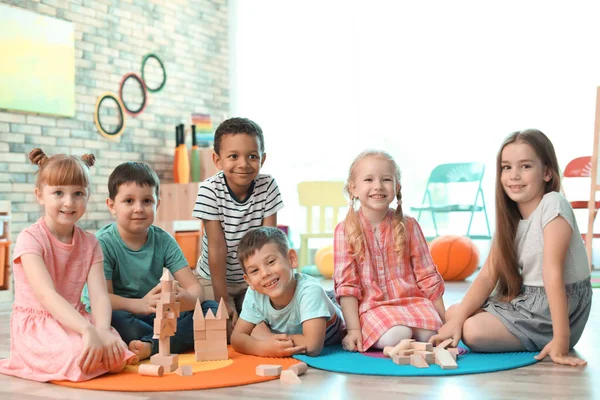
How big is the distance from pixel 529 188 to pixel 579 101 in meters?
3.57

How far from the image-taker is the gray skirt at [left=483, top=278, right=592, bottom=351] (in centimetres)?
214

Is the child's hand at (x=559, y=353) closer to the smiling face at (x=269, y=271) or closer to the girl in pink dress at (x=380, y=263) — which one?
the girl in pink dress at (x=380, y=263)

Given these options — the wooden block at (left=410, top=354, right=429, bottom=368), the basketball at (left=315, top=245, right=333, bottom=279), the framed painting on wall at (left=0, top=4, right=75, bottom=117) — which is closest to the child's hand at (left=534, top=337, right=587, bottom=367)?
the wooden block at (left=410, top=354, right=429, bottom=368)

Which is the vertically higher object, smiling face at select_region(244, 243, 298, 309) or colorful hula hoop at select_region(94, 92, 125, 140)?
colorful hula hoop at select_region(94, 92, 125, 140)

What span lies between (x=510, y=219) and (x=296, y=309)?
2.44 feet

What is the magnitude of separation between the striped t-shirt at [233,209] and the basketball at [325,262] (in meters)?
2.49

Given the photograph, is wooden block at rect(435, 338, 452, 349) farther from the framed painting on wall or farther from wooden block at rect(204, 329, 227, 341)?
the framed painting on wall

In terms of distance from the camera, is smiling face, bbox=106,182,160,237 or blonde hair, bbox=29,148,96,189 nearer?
blonde hair, bbox=29,148,96,189

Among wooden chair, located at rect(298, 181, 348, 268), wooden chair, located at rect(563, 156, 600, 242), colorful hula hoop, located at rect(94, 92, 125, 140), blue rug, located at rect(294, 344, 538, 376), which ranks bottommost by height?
blue rug, located at rect(294, 344, 538, 376)

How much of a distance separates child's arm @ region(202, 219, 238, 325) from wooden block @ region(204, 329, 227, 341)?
0.47 metres

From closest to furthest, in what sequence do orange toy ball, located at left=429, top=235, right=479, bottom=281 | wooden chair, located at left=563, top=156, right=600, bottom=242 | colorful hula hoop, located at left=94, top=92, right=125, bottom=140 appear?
orange toy ball, located at left=429, top=235, right=479, bottom=281, wooden chair, located at left=563, top=156, right=600, bottom=242, colorful hula hoop, located at left=94, top=92, right=125, bottom=140

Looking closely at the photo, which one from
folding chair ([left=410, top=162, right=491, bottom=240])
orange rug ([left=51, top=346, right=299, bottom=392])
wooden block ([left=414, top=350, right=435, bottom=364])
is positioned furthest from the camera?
folding chair ([left=410, top=162, right=491, bottom=240])

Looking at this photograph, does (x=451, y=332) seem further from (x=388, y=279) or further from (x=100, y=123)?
(x=100, y=123)

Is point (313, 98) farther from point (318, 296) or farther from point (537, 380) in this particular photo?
point (537, 380)
